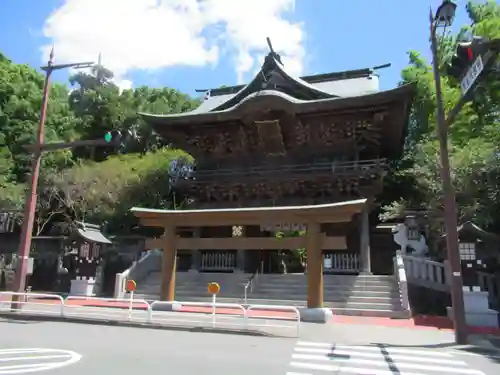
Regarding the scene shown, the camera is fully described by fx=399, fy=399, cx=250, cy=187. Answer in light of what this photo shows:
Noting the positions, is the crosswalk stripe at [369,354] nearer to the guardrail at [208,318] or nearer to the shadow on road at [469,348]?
the shadow on road at [469,348]

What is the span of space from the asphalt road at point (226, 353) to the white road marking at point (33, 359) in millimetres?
13

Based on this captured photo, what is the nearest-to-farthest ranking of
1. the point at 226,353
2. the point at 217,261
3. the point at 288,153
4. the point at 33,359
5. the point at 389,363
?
the point at 33,359, the point at 389,363, the point at 226,353, the point at 217,261, the point at 288,153

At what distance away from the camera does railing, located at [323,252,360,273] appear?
18.5m

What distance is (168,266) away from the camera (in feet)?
46.6

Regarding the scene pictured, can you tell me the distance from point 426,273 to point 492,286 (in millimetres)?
2419

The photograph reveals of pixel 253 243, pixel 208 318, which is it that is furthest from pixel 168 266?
pixel 253 243

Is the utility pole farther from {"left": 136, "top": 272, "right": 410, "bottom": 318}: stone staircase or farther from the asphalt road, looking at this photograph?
{"left": 136, "top": 272, "right": 410, "bottom": 318}: stone staircase

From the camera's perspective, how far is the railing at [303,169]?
63.3ft

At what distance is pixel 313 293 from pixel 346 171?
8.59m

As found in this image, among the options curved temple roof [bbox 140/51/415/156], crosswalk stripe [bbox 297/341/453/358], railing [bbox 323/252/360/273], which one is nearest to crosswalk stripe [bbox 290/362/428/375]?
crosswalk stripe [bbox 297/341/453/358]

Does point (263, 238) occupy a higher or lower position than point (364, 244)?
lower

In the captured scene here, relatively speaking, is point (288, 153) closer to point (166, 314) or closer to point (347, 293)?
point (347, 293)

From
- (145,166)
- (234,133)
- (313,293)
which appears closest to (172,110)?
(145,166)

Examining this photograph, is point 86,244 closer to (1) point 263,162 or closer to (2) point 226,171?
(2) point 226,171
